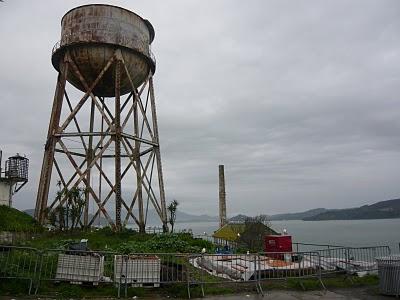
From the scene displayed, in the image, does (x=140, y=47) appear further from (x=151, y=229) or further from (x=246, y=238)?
(x=246, y=238)

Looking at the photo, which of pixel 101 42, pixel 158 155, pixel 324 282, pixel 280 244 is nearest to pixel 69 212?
pixel 158 155

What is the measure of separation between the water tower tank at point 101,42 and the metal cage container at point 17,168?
933 cm

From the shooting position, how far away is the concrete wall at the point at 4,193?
3202cm

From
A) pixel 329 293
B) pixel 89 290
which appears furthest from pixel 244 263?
pixel 89 290

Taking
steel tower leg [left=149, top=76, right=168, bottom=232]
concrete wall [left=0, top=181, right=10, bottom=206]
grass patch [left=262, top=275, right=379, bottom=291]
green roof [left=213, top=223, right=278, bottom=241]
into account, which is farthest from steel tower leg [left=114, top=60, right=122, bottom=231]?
grass patch [left=262, top=275, right=379, bottom=291]

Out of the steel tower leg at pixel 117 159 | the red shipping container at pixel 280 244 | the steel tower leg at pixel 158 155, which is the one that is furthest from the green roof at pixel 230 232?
the red shipping container at pixel 280 244

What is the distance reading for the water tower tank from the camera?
25750 millimetres

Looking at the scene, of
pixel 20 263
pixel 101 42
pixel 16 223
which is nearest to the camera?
pixel 20 263

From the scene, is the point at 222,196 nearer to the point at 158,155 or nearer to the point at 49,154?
the point at 158,155

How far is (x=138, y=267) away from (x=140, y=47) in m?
18.5

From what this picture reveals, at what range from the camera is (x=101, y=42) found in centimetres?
2559

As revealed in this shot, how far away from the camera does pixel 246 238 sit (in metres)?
31.4

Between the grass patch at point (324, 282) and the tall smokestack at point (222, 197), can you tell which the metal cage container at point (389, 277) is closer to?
the grass patch at point (324, 282)

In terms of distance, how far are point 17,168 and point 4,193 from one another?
2.13 metres
